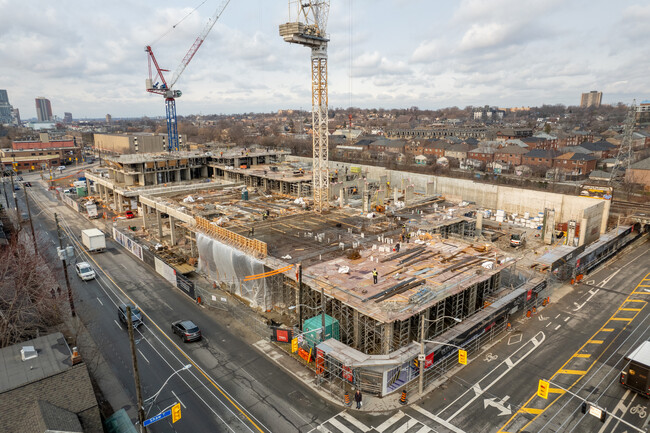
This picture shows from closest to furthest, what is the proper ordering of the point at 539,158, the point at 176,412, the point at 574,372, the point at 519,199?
the point at 176,412 → the point at 574,372 → the point at 519,199 → the point at 539,158

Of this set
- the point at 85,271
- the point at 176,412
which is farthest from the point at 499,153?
the point at 176,412

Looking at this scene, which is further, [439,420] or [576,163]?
[576,163]

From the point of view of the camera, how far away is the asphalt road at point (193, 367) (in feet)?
74.6

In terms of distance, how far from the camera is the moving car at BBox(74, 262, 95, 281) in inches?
1669

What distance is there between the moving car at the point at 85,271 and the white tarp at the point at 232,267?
12340mm

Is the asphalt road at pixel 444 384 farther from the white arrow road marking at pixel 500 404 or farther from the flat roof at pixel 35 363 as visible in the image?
the flat roof at pixel 35 363

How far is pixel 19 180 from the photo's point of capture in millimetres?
106375

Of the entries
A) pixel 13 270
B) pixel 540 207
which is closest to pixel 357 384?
pixel 13 270

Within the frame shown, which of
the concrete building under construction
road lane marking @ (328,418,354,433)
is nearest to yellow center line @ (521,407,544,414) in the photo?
the concrete building under construction

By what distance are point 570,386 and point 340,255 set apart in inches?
771

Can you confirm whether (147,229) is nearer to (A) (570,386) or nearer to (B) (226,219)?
(B) (226,219)

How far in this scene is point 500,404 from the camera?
23.6 m

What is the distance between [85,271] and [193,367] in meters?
23.5

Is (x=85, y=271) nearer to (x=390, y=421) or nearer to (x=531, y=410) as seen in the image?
(x=390, y=421)
